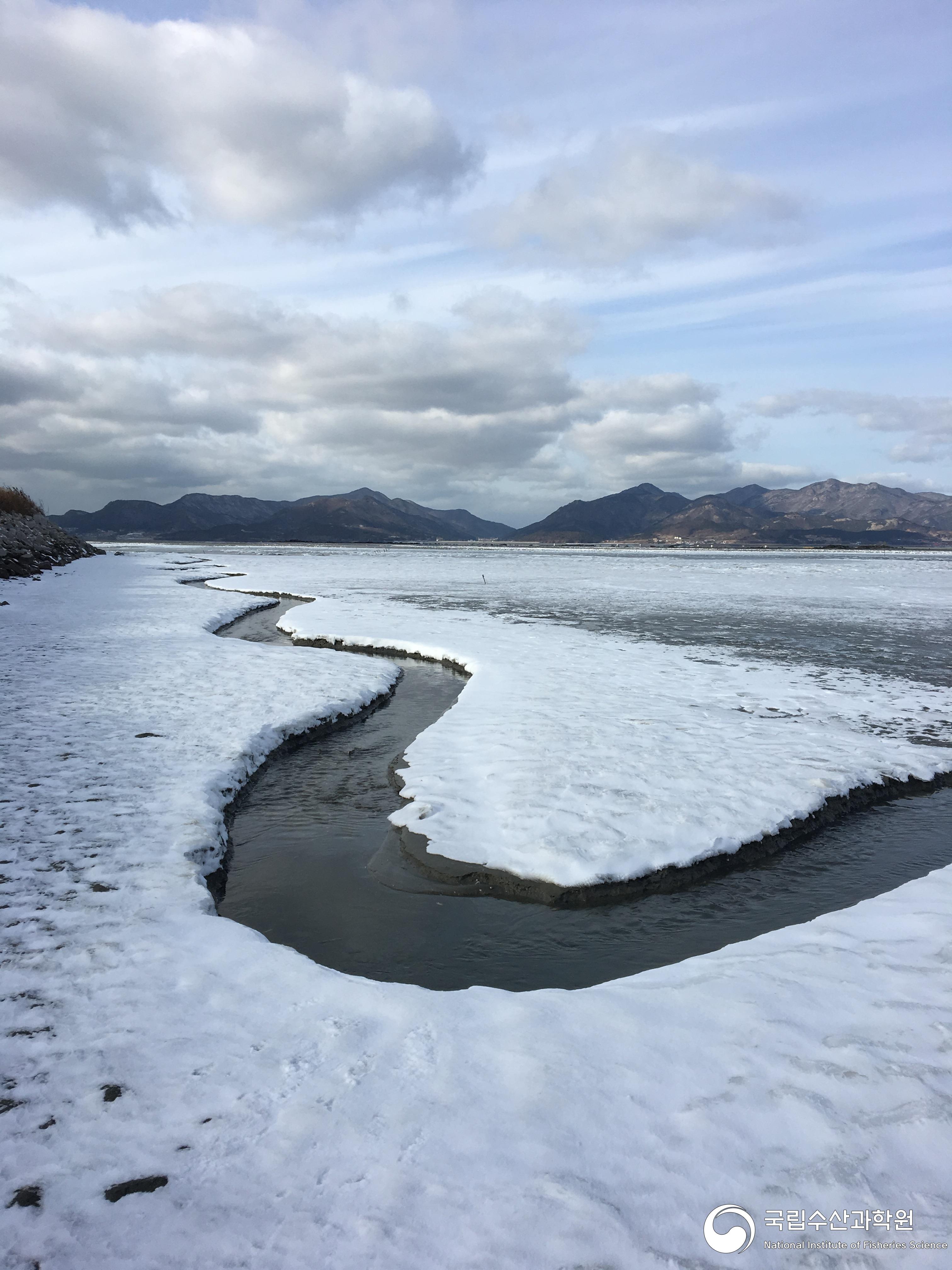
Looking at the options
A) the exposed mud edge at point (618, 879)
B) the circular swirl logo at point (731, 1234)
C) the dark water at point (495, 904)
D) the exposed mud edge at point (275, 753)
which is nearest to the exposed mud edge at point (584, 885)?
the exposed mud edge at point (618, 879)

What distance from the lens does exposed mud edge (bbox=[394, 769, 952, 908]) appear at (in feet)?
22.8

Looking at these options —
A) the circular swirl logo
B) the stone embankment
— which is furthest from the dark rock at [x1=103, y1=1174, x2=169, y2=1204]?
the stone embankment

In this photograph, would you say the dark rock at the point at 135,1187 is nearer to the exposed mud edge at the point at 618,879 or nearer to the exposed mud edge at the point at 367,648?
the exposed mud edge at the point at 618,879

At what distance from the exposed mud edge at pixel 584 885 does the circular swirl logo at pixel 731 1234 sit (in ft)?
11.5

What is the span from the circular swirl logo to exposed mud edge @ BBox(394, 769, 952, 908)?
3.51 m

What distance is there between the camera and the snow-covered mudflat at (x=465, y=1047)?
326cm

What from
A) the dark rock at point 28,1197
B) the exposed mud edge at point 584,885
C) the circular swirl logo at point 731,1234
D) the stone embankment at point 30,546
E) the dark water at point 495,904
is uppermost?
the stone embankment at point 30,546

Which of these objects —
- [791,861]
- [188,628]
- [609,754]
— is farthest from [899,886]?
[188,628]

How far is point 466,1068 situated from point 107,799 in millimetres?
6134

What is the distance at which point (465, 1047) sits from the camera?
4453mm

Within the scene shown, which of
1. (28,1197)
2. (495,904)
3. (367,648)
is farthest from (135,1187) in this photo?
(367,648)

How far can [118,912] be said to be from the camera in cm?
601

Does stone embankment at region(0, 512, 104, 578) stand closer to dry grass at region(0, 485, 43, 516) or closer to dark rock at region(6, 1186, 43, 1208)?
dry grass at region(0, 485, 43, 516)

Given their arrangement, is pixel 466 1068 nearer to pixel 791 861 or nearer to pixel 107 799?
pixel 791 861
